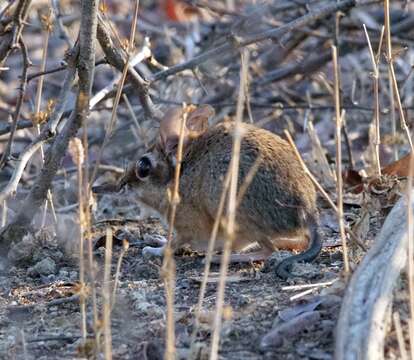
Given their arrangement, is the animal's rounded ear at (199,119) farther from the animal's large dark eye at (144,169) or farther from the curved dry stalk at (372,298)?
the curved dry stalk at (372,298)

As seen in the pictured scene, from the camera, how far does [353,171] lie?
7.55m

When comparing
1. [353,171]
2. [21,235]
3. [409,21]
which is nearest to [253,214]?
[21,235]

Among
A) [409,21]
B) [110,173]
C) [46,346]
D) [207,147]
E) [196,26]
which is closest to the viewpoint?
[46,346]

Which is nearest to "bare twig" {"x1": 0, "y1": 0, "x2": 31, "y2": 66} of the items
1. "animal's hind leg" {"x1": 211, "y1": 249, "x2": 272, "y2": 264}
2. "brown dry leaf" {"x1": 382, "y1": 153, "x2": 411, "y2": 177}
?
"animal's hind leg" {"x1": 211, "y1": 249, "x2": 272, "y2": 264}

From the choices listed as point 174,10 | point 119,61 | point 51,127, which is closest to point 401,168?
point 119,61

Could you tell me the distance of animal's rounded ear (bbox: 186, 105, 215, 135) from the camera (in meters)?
6.08

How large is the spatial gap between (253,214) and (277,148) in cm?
48

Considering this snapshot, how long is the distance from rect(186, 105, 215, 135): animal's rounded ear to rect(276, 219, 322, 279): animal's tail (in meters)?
0.95

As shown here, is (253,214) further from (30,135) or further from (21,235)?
(30,135)

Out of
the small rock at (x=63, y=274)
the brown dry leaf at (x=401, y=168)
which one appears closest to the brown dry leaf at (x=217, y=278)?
the small rock at (x=63, y=274)

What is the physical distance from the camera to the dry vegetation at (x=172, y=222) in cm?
429

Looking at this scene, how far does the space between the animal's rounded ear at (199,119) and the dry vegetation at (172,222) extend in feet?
1.60

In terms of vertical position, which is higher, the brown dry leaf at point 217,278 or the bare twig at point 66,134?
the bare twig at point 66,134

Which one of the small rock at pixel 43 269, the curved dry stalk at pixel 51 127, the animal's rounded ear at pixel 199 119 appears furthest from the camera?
the animal's rounded ear at pixel 199 119
